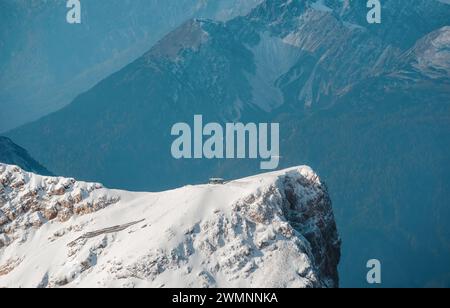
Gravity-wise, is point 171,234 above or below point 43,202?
below

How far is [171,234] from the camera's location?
14700cm

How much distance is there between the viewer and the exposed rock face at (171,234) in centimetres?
14212

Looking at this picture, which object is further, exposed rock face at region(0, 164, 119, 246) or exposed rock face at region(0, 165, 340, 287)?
exposed rock face at region(0, 164, 119, 246)

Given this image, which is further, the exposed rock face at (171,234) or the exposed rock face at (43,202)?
the exposed rock face at (43,202)

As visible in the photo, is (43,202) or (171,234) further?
(43,202)

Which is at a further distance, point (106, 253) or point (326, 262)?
point (326, 262)

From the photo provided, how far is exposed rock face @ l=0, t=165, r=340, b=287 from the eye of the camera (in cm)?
14212
